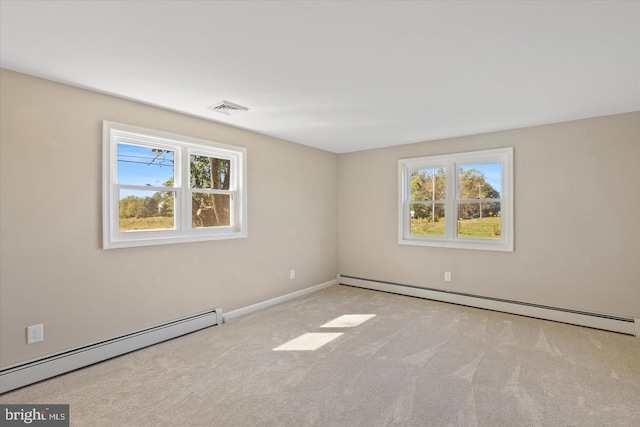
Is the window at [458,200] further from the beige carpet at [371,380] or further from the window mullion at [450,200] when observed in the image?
the beige carpet at [371,380]

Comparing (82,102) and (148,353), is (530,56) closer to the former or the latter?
(82,102)

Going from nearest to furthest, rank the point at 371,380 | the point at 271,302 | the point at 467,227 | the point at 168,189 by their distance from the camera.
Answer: the point at 371,380
the point at 168,189
the point at 271,302
the point at 467,227

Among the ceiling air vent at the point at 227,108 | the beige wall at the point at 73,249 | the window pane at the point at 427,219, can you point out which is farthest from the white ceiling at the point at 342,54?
the window pane at the point at 427,219

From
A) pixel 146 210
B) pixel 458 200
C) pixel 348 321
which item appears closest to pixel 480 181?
pixel 458 200

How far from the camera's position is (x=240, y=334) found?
318cm

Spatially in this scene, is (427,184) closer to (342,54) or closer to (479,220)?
(479,220)

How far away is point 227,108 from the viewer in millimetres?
3016

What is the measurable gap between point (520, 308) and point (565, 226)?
1085 mm

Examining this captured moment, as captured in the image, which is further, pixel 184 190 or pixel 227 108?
pixel 184 190

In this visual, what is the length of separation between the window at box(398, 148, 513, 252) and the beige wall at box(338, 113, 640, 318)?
0.11 metres

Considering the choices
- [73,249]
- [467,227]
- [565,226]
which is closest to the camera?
[73,249]

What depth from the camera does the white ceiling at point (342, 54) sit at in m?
1.61

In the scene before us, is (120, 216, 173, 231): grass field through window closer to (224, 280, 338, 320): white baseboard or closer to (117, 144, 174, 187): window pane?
(117, 144, 174, 187): window pane

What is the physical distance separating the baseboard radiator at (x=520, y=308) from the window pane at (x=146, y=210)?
3.14 metres
